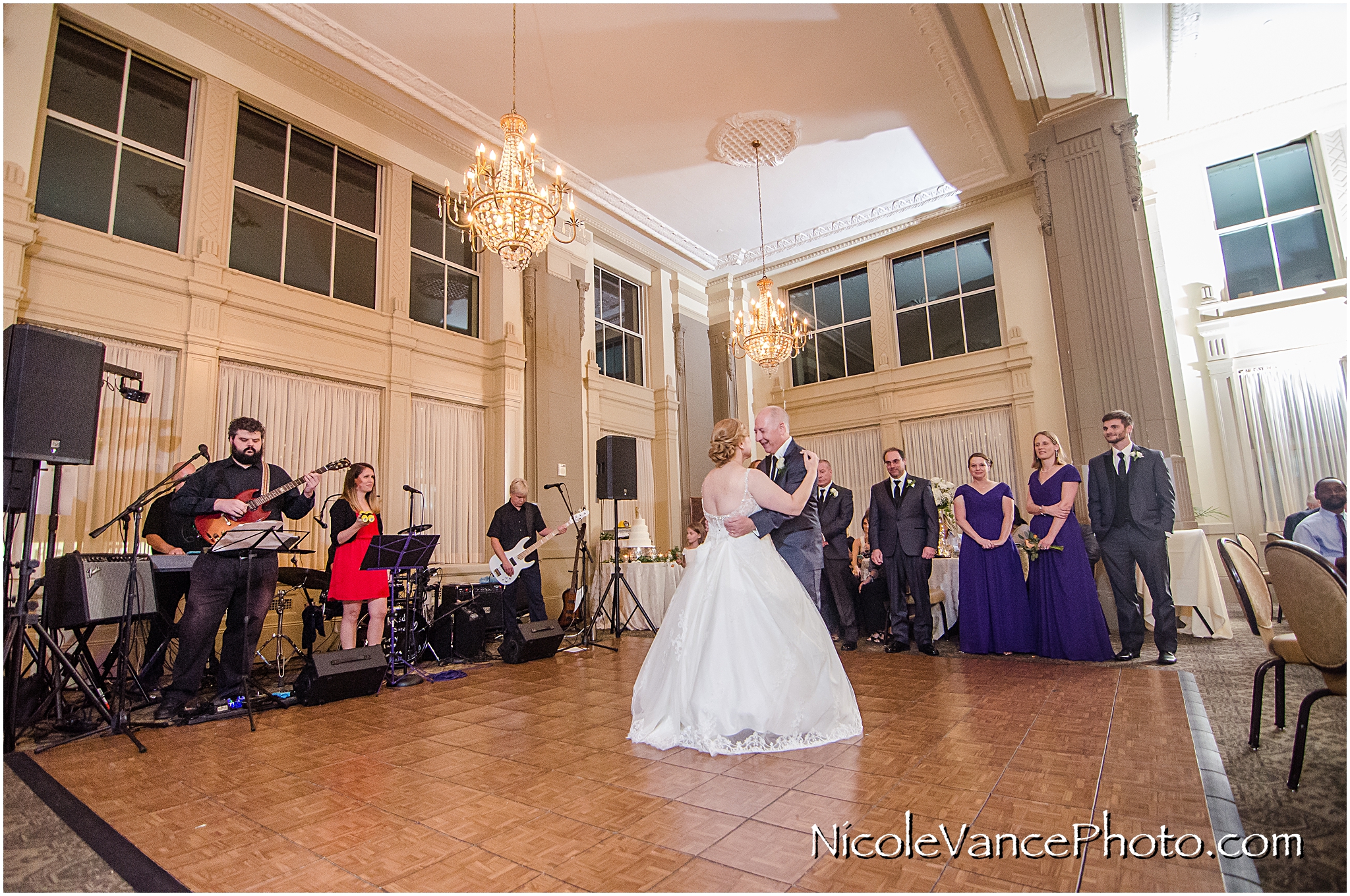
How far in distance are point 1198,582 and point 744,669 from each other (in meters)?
4.46

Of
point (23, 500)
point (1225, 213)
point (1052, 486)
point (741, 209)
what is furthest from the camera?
point (741, 209)

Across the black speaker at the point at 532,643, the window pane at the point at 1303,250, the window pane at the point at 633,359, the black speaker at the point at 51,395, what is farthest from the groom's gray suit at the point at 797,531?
the window pane at the point at 1303,250

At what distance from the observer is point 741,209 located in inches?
373

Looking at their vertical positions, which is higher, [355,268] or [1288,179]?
[1288,179]

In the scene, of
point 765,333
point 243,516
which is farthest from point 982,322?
point 243,516

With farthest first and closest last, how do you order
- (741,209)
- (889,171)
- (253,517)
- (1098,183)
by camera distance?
(741,209)
(889,171)
(1098,183)
(253,517)

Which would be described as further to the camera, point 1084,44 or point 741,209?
point 741,209

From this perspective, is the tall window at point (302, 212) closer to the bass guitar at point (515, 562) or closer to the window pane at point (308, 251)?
the window pane at point (308, 251)

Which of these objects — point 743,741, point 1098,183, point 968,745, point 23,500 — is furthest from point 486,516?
point 1098,183

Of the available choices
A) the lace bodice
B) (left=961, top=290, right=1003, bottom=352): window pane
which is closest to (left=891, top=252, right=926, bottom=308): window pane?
(left=961, top=290, right=1003, bottom=352): window pane

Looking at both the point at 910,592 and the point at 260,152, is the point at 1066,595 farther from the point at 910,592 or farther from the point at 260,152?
the point at 260,152

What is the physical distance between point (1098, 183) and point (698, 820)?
727cm

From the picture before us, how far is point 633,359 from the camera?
10320 mm

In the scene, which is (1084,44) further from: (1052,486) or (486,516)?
(486,516)
